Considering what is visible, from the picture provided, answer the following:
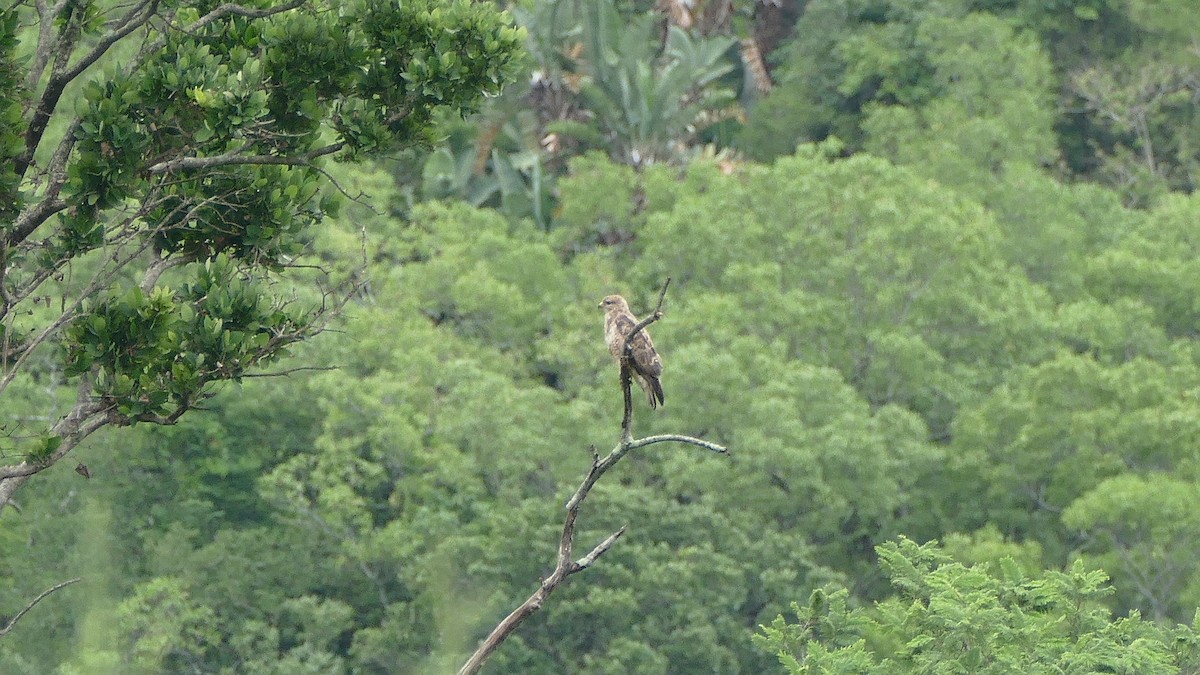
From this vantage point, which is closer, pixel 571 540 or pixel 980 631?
pixel 571 540

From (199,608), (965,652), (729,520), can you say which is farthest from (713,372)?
(965,652)

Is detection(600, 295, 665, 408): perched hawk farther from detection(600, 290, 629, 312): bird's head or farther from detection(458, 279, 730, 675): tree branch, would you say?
detection(458, 279, 730, 675): tree branch

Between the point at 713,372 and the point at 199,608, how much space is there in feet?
24.1

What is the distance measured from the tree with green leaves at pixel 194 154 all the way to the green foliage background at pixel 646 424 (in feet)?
51.6

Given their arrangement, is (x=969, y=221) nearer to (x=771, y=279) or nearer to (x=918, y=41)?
(x=771, y=279)

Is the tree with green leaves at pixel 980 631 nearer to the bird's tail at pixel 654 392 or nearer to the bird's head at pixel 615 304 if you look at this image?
the bird's head at pixel 615 304

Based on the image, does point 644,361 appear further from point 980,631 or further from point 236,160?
point 980,631

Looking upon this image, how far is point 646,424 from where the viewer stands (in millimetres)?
27375

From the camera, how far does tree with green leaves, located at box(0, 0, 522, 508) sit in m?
8.58

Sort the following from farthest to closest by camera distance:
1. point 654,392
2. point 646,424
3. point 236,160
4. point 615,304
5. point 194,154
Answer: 1. point 646,424
2. point 615,304
3. point 654,392
4. point 194,154
5. point 236,160

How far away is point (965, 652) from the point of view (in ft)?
39.0

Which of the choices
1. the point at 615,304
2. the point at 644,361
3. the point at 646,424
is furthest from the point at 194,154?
the point at 646,424

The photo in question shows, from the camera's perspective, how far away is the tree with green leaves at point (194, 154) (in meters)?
8.58

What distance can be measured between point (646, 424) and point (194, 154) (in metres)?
18.6
